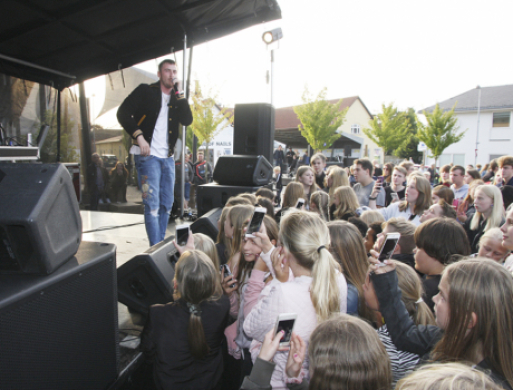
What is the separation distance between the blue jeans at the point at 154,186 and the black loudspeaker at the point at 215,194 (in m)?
1.30

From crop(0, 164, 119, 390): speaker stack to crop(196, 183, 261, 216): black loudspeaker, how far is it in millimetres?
2760

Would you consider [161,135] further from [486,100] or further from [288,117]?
[486,100]

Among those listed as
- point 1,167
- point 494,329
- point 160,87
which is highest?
point 160,87

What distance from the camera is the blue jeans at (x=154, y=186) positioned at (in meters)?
2.92

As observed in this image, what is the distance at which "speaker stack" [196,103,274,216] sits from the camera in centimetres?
443

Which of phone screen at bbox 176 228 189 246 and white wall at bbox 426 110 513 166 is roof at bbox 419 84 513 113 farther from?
phone screen at bbox 176 228 189 246

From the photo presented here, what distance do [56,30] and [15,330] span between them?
422cm

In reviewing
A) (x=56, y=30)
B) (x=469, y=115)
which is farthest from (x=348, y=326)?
(x=469, y=115)

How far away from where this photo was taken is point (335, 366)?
3.21 ft

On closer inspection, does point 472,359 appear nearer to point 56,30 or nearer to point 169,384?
point 169,384

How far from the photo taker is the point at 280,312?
1.42m

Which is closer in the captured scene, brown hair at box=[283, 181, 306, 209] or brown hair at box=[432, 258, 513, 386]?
brown hair at box=[432, 258, 513, 386]

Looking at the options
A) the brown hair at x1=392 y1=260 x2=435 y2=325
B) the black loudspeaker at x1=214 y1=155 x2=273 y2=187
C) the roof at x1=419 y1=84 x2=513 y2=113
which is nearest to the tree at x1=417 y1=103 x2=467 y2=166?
the roof at x1=419 y1=84 x2=513 y2=113

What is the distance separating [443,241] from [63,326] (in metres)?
1.88
